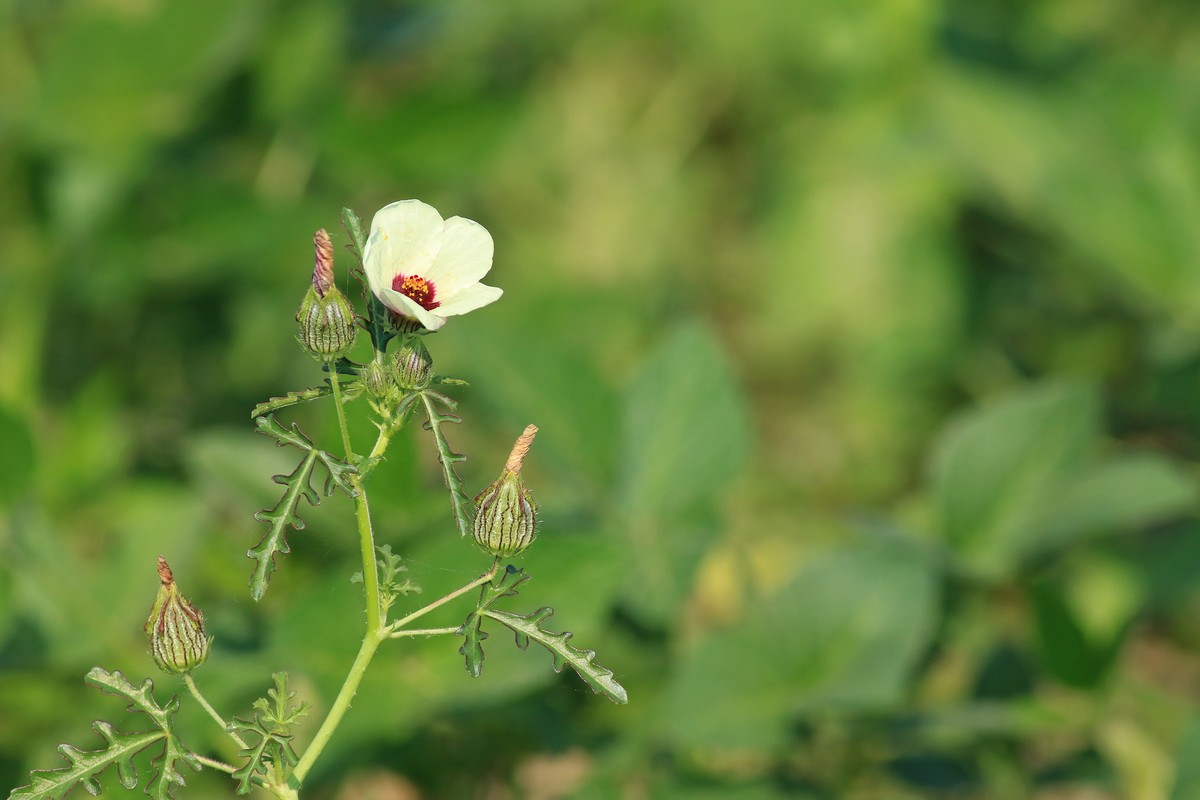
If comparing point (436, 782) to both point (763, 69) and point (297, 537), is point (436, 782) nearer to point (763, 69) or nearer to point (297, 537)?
point (297, 537)

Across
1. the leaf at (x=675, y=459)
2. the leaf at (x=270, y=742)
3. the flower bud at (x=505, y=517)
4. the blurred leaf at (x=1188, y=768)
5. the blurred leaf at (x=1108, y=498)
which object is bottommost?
the leaf at (x=270, y=742)

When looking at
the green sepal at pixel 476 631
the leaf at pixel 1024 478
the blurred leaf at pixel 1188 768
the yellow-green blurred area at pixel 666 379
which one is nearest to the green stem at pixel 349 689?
the green sepal at pixel 476 631

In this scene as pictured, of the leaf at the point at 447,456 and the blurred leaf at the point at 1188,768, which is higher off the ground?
the blurred leaf at the point at 1188,768

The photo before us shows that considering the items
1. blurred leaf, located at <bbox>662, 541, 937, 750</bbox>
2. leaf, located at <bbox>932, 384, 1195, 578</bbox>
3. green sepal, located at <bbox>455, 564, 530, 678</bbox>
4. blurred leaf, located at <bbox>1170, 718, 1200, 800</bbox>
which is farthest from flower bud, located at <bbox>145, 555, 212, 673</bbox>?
leaf, located at <bbox>932, 384, 1195, 578</bbox>

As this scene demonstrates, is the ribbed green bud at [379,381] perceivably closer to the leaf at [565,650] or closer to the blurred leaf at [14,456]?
the leaf at [565,650]

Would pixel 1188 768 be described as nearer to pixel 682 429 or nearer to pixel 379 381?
pixel 682 429
